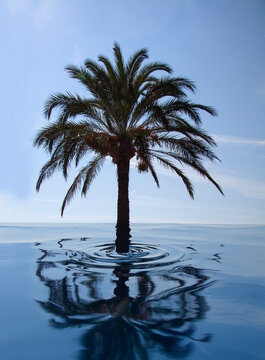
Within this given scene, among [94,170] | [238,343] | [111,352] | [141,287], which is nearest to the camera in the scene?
[111,352]

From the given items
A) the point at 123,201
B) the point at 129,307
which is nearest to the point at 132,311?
the point at 129,307

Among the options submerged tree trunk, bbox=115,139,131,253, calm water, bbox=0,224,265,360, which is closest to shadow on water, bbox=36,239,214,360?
calm water, bbox=0,224,265,360

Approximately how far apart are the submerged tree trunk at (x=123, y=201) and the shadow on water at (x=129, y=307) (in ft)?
7.10

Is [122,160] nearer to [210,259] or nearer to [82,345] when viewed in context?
[210,259]

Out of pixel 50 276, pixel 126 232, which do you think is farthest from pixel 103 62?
pixel 50 276

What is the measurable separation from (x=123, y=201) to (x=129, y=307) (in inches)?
223

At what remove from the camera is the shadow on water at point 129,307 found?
3270 millimetres

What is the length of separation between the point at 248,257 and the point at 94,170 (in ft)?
25.0

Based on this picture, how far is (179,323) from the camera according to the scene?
390 cm

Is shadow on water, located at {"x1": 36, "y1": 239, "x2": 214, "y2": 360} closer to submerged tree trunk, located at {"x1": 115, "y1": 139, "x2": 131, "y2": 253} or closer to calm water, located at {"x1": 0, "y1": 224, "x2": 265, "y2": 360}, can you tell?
calm water, located at {"x1": 0, "y1": 224, "x2": 265, "y2": 360}

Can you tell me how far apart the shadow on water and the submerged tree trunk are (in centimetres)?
216

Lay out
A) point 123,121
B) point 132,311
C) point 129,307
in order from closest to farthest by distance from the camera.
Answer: point 132,311
point 129,307
point 123,121

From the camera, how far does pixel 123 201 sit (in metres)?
10.0

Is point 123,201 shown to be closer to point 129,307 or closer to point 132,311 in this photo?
point 129,307
